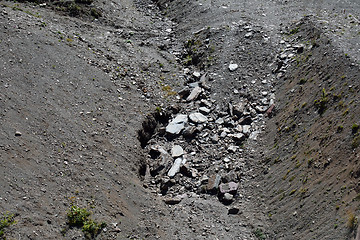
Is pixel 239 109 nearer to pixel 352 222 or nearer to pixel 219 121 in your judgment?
pixel 219 121

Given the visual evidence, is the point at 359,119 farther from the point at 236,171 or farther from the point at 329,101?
the point at 236,171

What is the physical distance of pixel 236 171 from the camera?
18.1 meters

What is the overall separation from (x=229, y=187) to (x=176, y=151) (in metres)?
3.57

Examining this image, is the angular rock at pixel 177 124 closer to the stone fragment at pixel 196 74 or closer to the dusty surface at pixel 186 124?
the dusty surface at pixel 186 124

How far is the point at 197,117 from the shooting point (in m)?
21.0

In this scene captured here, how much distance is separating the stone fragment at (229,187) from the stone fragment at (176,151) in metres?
2.91

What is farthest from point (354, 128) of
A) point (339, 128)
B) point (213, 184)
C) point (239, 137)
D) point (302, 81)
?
point (213, 184)

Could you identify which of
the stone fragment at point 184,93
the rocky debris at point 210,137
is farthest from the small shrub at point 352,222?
the stone fragment at point 184,93

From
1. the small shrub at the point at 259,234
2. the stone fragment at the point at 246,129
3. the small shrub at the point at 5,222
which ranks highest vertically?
the stone fragment at the point at 246,129

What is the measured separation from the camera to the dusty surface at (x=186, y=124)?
1451 cm

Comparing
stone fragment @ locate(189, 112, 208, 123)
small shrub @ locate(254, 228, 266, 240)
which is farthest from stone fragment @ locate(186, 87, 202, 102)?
small shrub @ locate(254, 228, 266, 240)

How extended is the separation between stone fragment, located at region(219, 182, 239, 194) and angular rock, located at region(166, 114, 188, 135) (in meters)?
4.32

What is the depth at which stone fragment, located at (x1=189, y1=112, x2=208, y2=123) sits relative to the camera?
68.4ft

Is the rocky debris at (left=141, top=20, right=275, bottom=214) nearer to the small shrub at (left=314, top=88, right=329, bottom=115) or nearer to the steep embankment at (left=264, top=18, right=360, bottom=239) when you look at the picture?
the steep embankment at (left=264, top=18, right=360, bottom=239)
